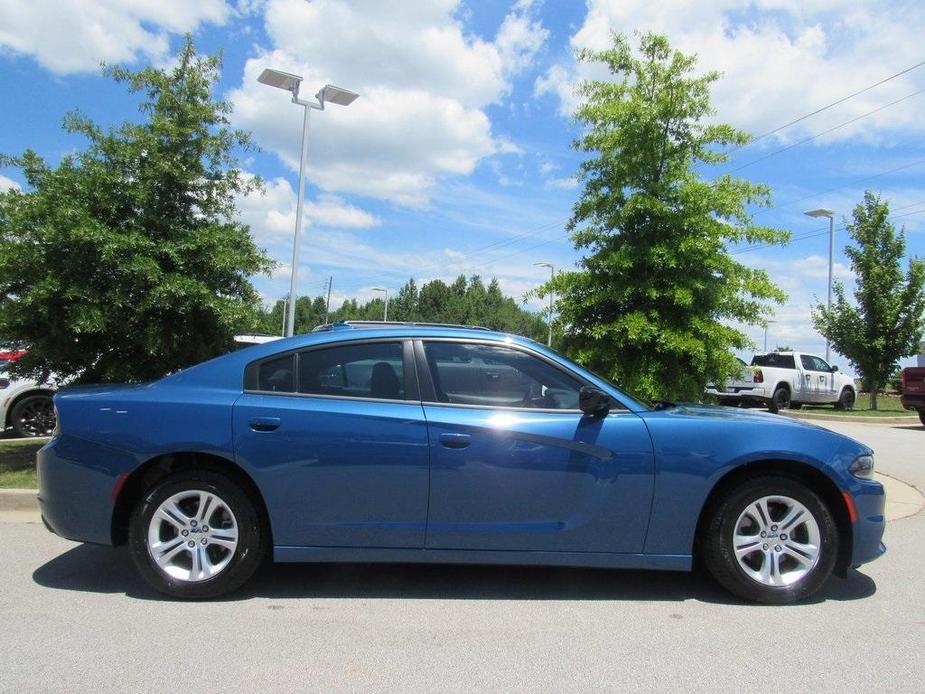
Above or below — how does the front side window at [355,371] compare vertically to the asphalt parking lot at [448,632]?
above

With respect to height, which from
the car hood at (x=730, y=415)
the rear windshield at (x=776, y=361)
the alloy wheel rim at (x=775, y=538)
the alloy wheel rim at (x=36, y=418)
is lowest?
the alloy wheel rim at (x=36, y=418)

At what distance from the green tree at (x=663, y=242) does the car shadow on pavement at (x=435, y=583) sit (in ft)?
9.35

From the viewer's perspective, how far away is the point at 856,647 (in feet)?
11.6

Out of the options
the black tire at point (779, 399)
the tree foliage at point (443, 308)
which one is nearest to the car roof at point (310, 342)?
the black tire at point (779, 399)

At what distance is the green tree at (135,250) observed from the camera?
6934 mm

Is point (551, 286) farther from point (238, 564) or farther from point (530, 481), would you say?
point (238, 564)

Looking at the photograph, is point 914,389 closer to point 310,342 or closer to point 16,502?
point 310,342

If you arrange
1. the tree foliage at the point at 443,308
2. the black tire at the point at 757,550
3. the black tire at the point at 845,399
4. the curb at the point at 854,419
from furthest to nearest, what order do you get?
the tree foliage at the point at 443,308 < the black tire at the point at 845,399 < the curb at the point at 854,419 < the black tire at the point at 757,550

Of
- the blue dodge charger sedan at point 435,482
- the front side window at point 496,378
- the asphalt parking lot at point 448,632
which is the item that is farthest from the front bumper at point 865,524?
the front side window at point 496,378

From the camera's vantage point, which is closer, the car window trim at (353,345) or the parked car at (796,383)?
the car window trim at (353,345)

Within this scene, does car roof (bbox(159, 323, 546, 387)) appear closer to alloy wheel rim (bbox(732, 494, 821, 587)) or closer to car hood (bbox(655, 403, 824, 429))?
car hood (bbox(655, 403, 824, 429))

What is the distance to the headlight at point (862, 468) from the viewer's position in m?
4.12

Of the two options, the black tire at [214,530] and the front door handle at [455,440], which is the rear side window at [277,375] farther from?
the front door handle at [455,440]

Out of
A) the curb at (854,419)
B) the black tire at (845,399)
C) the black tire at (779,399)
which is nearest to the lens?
the curb at (854,419)
